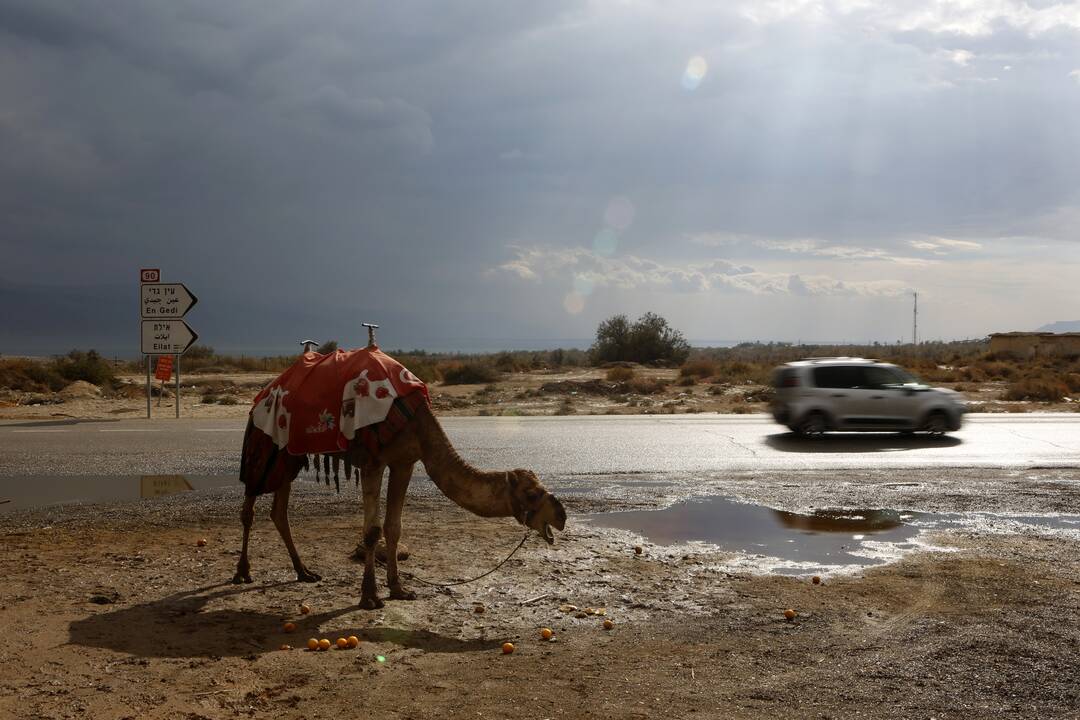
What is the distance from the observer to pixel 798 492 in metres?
12.8

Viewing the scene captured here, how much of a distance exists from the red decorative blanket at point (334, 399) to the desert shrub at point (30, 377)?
33.6 metres

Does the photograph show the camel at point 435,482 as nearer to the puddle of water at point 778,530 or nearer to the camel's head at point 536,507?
the camel's head at point 536,507

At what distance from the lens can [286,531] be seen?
26.1 ft

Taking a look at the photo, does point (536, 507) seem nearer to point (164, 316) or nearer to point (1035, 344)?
point (164, 316)

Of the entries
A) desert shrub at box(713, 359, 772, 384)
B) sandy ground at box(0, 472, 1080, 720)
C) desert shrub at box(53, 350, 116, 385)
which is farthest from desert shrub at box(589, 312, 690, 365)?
sandy ground at box(0, 472, 1080, 720)

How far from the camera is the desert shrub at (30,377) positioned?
36.7 meters

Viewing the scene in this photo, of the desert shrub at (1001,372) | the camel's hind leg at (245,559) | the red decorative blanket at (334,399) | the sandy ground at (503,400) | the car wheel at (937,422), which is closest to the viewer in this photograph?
the red decorative blanket at (334,399)

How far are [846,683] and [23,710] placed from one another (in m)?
4.66

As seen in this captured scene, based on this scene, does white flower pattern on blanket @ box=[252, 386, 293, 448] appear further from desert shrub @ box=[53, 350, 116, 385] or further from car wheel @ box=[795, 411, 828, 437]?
desert shrub @ box=[53, 350, 116, 385]

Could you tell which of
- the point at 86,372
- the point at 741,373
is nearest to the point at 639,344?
the point at 741,373

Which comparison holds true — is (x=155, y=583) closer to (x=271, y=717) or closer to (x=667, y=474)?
(x=271, y=717)

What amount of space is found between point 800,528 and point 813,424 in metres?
9.66

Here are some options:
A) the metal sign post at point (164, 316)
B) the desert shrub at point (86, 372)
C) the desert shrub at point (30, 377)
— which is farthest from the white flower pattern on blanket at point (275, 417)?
the desert shrub at point (86, 372)

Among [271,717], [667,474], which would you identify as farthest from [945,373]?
[271,717]
